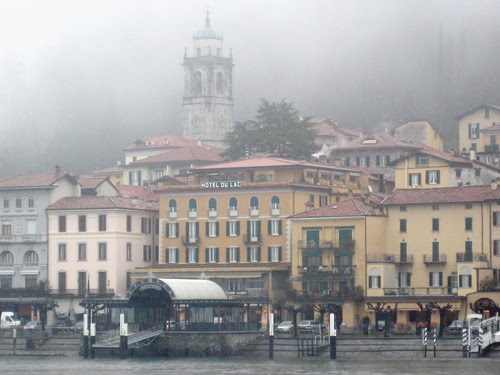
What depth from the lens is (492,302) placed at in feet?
547

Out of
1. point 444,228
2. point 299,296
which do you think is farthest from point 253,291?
point 444,228

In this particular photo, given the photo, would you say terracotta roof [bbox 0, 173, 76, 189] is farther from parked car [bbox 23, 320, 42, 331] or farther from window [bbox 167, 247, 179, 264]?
parked car [bbox 23, 320, 42, 331]

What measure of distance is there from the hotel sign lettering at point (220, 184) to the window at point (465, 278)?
23.6 m

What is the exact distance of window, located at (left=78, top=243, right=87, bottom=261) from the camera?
19050 centimetres

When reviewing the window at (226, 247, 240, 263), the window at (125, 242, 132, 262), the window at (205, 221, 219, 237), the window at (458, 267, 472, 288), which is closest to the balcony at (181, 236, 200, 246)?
the window at (205, 221, 219, 237)

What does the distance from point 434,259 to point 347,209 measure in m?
8.13

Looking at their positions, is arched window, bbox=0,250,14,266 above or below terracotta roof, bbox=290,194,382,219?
below

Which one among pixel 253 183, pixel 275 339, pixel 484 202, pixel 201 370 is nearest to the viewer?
pixel 201 370

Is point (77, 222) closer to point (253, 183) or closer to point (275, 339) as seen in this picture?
point (253, 183)

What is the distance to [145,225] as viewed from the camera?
7648 inches

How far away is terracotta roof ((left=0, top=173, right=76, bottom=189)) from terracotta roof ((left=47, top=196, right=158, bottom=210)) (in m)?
2.04

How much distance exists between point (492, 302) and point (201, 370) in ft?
97.5

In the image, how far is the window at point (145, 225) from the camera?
193875 millimetres

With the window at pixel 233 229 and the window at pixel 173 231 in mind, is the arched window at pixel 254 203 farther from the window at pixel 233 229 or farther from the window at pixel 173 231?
the window at pixel 173 231
